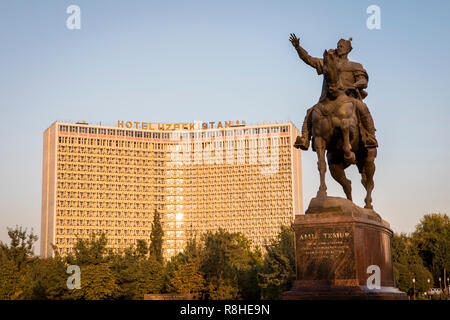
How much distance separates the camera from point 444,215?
4264 inches

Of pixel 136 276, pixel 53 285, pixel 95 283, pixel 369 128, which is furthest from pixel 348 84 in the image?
pixel 136 276

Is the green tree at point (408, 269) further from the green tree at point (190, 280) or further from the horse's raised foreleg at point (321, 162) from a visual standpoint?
the horse's raised foreleg at point (321, 162)

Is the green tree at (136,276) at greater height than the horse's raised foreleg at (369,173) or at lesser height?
lesser

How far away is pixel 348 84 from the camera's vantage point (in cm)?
2066

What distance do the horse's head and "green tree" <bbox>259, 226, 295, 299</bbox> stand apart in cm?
3047

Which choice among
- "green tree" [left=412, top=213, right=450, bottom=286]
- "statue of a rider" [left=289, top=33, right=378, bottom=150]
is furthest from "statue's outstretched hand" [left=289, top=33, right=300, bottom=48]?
"green tree" [left=412, top=213, right=450, bottom=286]

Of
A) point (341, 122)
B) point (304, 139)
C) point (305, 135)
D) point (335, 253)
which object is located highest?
point (341, 122)

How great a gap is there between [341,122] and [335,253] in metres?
4.16

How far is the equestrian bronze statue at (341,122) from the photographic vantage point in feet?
63.6

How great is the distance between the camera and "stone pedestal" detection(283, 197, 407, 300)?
1719cm

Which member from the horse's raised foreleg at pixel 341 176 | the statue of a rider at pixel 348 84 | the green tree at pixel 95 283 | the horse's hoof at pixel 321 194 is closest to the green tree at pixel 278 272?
the green tree at pixel 95 283

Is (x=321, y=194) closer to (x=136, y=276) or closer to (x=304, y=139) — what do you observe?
(x=304, y=139)

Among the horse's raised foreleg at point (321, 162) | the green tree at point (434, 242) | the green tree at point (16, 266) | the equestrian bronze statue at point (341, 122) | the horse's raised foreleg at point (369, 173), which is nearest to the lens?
the horse's raised foreleg at point (321, 162)
